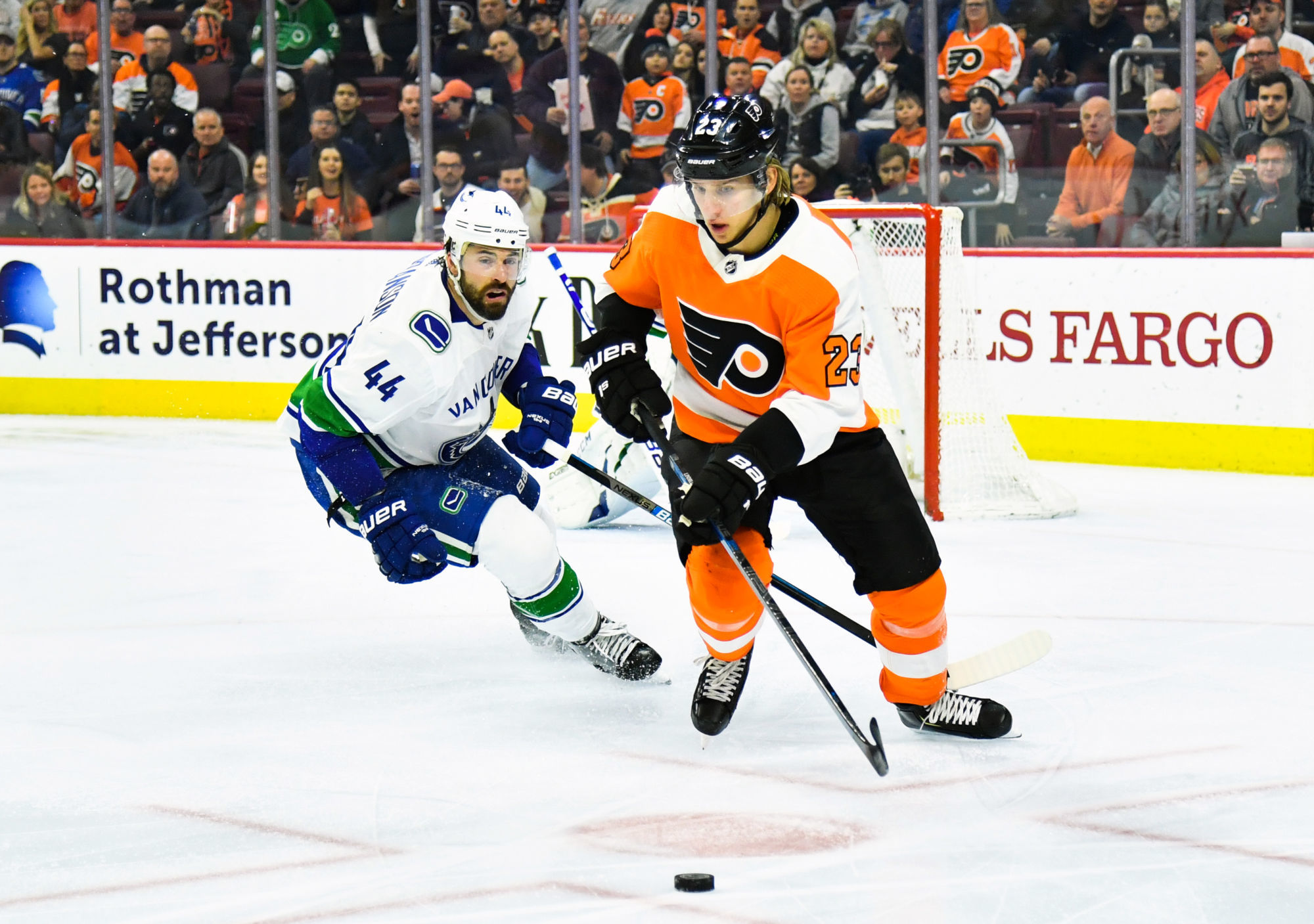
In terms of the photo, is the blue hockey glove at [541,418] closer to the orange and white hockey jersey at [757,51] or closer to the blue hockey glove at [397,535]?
the blue hockey glove at [397,535]

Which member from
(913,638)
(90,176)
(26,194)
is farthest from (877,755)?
(26,194)

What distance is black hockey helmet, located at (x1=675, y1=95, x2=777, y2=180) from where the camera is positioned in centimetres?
240

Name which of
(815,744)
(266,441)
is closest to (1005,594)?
(815,744)

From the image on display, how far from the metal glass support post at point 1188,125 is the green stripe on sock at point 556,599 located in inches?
140

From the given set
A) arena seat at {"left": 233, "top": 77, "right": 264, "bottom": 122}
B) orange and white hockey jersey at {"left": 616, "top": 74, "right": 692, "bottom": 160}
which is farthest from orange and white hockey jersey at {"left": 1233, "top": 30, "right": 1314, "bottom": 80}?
arena seat at {"left": 233, "top": 77, "right": 264, "bottom": 122}

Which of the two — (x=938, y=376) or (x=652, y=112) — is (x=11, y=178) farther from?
(x=938, y=376)

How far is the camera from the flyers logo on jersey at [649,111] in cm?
717

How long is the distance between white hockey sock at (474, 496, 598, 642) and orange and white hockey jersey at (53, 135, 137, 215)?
5390 millimetres

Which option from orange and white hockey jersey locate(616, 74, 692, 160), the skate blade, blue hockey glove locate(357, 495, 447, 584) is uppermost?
orange and white hockey jersey locate(616, 74, 692, 160)

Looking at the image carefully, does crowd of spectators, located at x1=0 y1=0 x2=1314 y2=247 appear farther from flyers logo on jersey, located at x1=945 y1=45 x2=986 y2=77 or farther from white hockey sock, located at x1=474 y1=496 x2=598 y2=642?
white hockey sock, located at x1=474 y1=496 x2=598 y2=642

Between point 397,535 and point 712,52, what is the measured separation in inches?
182

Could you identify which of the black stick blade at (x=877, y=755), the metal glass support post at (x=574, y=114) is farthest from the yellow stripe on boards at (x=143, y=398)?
the black stick blade at (x=877, y=755)

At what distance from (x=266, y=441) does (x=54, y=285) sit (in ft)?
5.24

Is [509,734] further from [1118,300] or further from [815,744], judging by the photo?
[1118,300]
